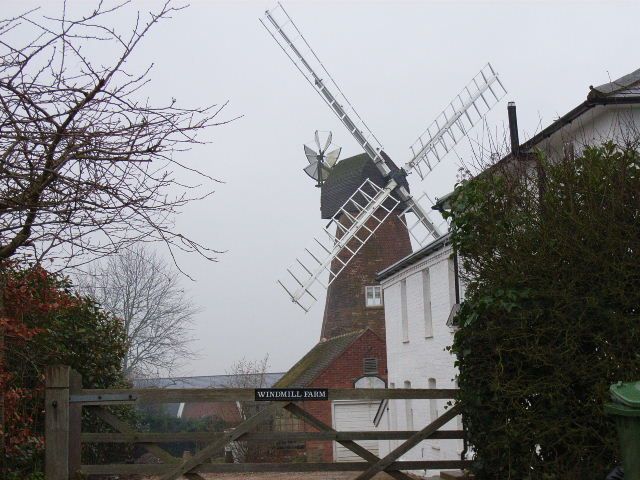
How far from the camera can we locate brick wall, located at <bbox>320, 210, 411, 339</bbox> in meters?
41.9

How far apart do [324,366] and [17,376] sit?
25750mm

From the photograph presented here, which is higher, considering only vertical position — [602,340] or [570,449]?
[602,340]

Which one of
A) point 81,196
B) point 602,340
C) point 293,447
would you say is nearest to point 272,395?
point 602,340

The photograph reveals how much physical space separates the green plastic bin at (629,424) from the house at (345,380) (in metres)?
28.0

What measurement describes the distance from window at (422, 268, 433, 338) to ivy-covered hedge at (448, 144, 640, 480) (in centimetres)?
1510

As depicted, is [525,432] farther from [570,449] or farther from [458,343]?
[458,343]

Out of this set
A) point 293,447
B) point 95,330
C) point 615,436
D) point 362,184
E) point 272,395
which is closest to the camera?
point 615,436

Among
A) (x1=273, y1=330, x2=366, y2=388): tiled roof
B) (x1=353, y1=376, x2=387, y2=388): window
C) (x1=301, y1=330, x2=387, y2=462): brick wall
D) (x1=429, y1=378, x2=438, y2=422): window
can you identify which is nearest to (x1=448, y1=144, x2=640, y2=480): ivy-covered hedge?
(x1=429, y1=378, x2=438, y2=422): window

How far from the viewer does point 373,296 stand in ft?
139

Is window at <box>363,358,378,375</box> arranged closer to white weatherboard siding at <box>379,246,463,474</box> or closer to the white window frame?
the white window frame

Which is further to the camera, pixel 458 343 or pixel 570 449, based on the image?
pixel 458 343

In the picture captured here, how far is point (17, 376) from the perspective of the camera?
12312mm

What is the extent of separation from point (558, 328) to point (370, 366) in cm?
2910

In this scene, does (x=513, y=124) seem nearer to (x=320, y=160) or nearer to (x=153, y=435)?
(x=153, y=435)
